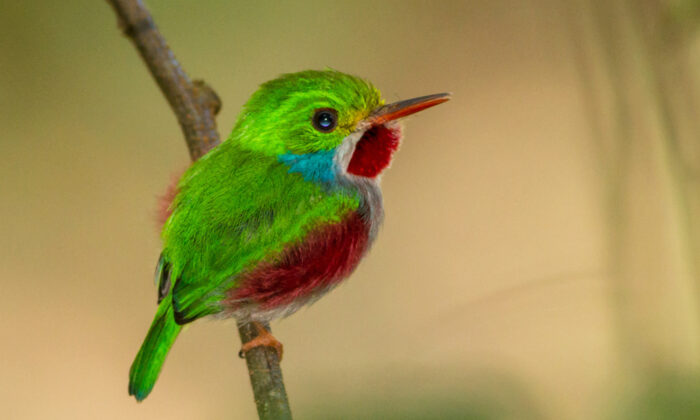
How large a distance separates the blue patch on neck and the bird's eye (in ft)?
0.14

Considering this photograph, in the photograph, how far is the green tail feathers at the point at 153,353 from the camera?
128 centimetres

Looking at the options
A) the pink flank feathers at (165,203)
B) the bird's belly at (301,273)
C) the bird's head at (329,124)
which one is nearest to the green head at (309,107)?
the bird's head at (329,124)

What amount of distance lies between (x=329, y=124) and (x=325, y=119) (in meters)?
0.01

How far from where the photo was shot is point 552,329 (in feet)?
6.15

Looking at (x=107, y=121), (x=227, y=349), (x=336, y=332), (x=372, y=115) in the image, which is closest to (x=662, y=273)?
(x=372, y=115)

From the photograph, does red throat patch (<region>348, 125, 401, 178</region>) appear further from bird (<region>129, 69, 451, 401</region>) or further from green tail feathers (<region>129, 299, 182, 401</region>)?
green tail feathers (<region>129, 299, 182, 401</region>)

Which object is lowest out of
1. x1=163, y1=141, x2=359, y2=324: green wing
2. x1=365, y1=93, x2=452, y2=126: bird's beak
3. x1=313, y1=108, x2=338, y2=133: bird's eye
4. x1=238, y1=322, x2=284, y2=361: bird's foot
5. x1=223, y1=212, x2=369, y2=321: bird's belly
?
x1=238, y1=322, x2=284, y2=361: bird's foot

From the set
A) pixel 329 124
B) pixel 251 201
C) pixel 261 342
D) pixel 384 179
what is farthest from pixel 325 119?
pixel 384 179

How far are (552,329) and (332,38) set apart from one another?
5.52ft

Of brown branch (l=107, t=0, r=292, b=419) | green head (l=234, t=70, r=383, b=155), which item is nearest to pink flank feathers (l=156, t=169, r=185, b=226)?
brown branch (l=107, t=0, r=292, b=419)

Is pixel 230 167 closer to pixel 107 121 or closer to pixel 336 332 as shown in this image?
pixel 336 332

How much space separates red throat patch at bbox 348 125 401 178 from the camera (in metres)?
1.49

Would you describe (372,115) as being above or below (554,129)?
below

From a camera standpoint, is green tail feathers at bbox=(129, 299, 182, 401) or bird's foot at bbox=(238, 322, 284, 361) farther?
bird's foot at bbox=(238, 322, 284, 361)
